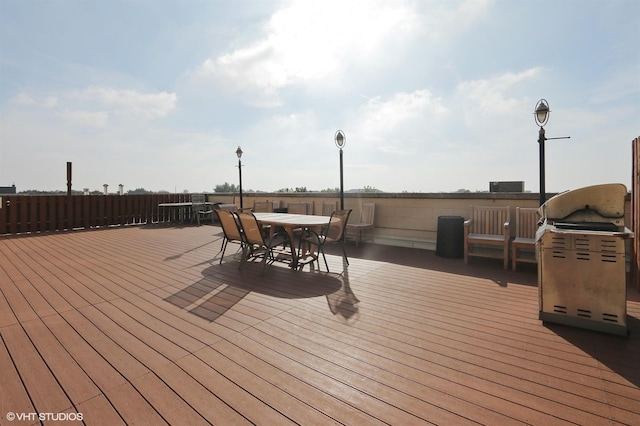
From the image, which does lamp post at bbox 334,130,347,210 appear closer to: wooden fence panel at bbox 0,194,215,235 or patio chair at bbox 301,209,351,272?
patio chair at bbox 301,209,351,272

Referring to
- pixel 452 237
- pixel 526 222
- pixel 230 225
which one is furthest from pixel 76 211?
pixel 526 222

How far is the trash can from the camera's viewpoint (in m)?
4.68

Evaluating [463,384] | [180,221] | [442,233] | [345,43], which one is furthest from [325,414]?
[180,221]

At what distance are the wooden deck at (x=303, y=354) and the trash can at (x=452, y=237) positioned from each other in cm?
115

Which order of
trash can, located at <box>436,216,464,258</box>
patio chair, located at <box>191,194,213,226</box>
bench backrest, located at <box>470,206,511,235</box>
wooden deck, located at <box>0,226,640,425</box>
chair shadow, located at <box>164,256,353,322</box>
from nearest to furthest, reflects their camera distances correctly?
wooden deck, located at <box>0,226,640,425</box> < chair shadow, located at <box>164,256,353,322</box> < bench backrest, located at <box>470,206,511,235</box> < trash can, located at <box>436,216,464,258</box> < patio chair, located at <box>191,194,213,226</box>

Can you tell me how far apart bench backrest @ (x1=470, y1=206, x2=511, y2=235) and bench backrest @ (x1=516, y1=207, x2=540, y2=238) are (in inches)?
6.0

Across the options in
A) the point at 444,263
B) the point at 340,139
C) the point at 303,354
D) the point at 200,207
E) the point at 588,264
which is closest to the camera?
the point at 303,354

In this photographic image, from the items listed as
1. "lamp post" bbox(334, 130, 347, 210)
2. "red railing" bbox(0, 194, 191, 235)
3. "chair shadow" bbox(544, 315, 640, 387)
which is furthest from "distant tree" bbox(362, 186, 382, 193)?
"red railing" bbox(0, 194, 191, 235)

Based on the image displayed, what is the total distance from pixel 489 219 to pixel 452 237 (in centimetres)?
66

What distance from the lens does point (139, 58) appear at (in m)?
6.84

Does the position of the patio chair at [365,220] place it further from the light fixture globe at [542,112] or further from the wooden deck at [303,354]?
the light fixture globe at [542,112]

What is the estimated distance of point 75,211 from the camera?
8.36 meters

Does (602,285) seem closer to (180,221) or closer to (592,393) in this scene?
(592,393)

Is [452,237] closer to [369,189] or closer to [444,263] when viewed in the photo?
[444,263]
